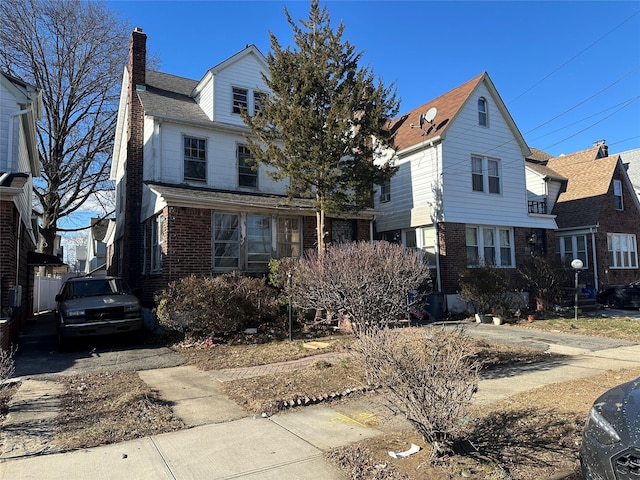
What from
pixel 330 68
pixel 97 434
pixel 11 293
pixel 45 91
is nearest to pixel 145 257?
pixel 11 293

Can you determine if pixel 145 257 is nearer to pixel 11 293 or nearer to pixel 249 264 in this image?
pixel 249 264

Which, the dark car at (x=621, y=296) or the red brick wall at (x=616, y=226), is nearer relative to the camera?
the dark car at (x=621, y=296)

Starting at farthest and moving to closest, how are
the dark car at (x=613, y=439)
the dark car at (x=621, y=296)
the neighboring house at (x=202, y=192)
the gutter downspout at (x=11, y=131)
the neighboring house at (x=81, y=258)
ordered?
the neighboring house at (x=81, y=258)
the dark car at (x=621, y=296)
the neighboring house at (x=202, y=192)
the gutter downspout at (x=11, y=131)
the dark car at (x=613, y=439)

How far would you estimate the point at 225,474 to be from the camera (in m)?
3.70

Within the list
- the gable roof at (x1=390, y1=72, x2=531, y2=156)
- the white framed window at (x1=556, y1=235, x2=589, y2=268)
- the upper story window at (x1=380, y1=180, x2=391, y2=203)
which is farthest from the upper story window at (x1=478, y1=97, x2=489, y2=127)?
the white framed window at (x1=556, y1=235, x2=589, y2=268)

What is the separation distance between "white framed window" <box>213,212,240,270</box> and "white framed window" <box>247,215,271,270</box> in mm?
410

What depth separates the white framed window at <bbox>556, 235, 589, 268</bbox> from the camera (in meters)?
21.1

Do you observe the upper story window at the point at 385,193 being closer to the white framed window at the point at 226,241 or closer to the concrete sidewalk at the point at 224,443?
the white framed window at the point at 226,241

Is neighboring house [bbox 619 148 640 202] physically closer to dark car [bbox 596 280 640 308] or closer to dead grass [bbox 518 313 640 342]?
dark car [bbox 596 280 640 308]

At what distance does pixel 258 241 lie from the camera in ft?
45.1

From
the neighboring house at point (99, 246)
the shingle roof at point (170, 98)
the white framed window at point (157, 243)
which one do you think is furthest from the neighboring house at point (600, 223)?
the neighboring house at point (99, 246)

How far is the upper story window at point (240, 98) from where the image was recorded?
15.8 m

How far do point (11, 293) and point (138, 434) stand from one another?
22.5ft

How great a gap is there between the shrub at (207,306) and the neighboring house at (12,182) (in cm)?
328
